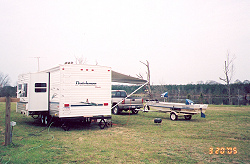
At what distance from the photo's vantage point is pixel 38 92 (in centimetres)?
1029

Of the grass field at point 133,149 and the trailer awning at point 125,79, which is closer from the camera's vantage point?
the grass field at point 133,149

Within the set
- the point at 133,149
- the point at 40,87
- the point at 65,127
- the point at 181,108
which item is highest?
the point at 40,87

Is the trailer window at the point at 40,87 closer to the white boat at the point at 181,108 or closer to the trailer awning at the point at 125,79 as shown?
the trailer awning at the point at 125,79

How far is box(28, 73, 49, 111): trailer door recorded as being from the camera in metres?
10.2

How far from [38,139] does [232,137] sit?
22.4 feet

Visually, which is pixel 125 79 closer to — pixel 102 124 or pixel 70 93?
pixel 102 124

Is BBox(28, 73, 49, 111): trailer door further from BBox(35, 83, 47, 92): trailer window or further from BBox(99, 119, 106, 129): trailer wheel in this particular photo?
BBox(99, 119, 106, 129): trailer wheel

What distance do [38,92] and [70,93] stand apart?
2.14 meters

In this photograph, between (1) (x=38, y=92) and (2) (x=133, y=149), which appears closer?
(2) (x=133, y=149)

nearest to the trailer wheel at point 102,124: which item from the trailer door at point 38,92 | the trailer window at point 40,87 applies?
the trailer door at point 38,92

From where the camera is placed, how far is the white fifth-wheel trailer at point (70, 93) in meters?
9.08

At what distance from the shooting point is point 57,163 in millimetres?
4957
